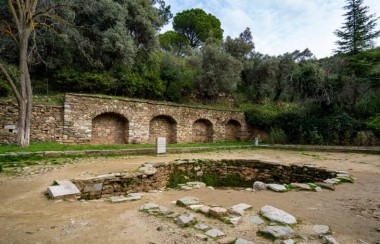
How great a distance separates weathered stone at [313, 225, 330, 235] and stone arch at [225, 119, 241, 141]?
46.1 feet

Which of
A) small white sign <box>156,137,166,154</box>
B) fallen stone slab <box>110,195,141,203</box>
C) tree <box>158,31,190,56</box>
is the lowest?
fallen stone slab <box>110,195,141,203</box>

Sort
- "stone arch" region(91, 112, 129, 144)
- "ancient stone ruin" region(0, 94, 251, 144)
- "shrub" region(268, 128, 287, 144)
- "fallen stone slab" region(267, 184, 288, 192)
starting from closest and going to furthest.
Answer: "fallen stone slab" region(267, 184, 288, 192) < "ancient stone ruin" region(0, 94, 251, 144) < "stone arch" region(91, 112, 129, 144) < "shrub" region(268, 128, 287, 144)

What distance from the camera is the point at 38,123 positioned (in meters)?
9.52

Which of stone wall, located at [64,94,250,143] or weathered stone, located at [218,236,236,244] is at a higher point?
stone wall, located at [64,94,250,143]

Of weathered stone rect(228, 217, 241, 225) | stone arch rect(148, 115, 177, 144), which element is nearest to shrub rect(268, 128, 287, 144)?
stone arch rect(148, 115, 177, 144)

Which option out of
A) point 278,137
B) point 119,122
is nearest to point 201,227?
point 119,122

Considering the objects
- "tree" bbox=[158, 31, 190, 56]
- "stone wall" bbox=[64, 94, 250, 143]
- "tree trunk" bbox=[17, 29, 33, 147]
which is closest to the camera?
"tree trunk" bbox=[17, 29, 33, 147]

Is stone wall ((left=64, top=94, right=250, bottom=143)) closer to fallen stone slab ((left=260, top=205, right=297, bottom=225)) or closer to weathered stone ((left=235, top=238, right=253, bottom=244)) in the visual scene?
fallen stone slab ((left=260, top=205, right=297, bottom=225))

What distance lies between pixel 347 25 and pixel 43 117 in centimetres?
2412

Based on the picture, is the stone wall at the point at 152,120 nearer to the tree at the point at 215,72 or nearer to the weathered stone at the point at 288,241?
the tree at the point at 215,72

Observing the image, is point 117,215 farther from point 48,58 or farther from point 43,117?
point 48,58

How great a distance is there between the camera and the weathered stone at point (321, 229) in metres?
2.49

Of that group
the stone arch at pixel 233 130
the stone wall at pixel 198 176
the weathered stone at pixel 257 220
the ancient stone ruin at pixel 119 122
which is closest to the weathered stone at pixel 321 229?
the weathered stone at pixel 257 220

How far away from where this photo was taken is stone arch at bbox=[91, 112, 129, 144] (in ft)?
36.7
